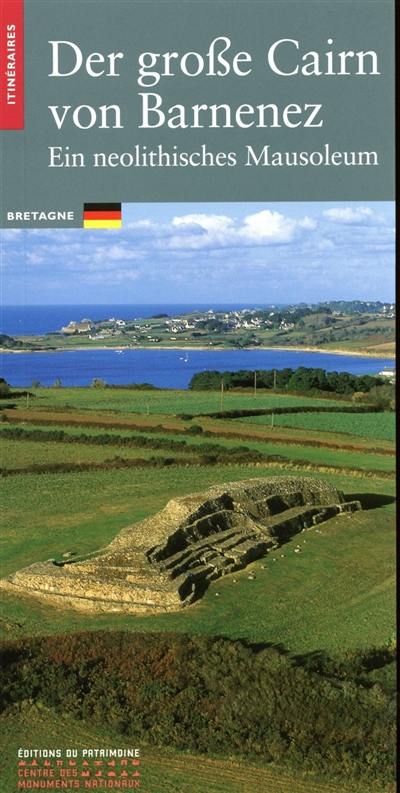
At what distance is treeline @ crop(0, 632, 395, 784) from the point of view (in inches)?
557

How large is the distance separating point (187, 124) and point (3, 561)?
1192 cm

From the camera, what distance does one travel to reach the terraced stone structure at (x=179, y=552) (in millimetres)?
18766

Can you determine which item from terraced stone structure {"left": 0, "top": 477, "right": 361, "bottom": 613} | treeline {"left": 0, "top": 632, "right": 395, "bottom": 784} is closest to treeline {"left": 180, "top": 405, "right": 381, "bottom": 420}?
terraced stone structure {"left": 0, "top": 477, "right": 361, "bottom": 613}

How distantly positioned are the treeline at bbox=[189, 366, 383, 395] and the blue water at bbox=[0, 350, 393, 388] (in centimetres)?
364

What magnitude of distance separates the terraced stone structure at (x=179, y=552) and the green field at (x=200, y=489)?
339 mm

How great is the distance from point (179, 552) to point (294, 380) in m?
17.8

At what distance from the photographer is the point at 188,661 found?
658 inches

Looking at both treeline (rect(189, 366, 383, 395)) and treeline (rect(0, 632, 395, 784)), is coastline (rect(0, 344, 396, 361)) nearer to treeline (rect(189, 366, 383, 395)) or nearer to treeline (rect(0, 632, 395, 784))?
treeline (rect(189, 366, 383, 395))

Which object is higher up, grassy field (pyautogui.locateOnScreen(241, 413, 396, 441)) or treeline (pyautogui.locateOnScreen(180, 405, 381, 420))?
treeline (pyautogui.locateOnScreen(180, 405, 381, 420))

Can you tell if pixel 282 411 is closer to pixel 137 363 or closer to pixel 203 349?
pixel 203 349

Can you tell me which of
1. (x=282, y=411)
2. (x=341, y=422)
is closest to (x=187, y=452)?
(x=282, y=411)

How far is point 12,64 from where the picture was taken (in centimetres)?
1485

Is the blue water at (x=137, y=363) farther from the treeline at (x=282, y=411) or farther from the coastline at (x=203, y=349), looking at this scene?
the treeline at (x=282, y=411)

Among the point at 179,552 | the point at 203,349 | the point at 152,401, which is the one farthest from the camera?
the point at 152,401
